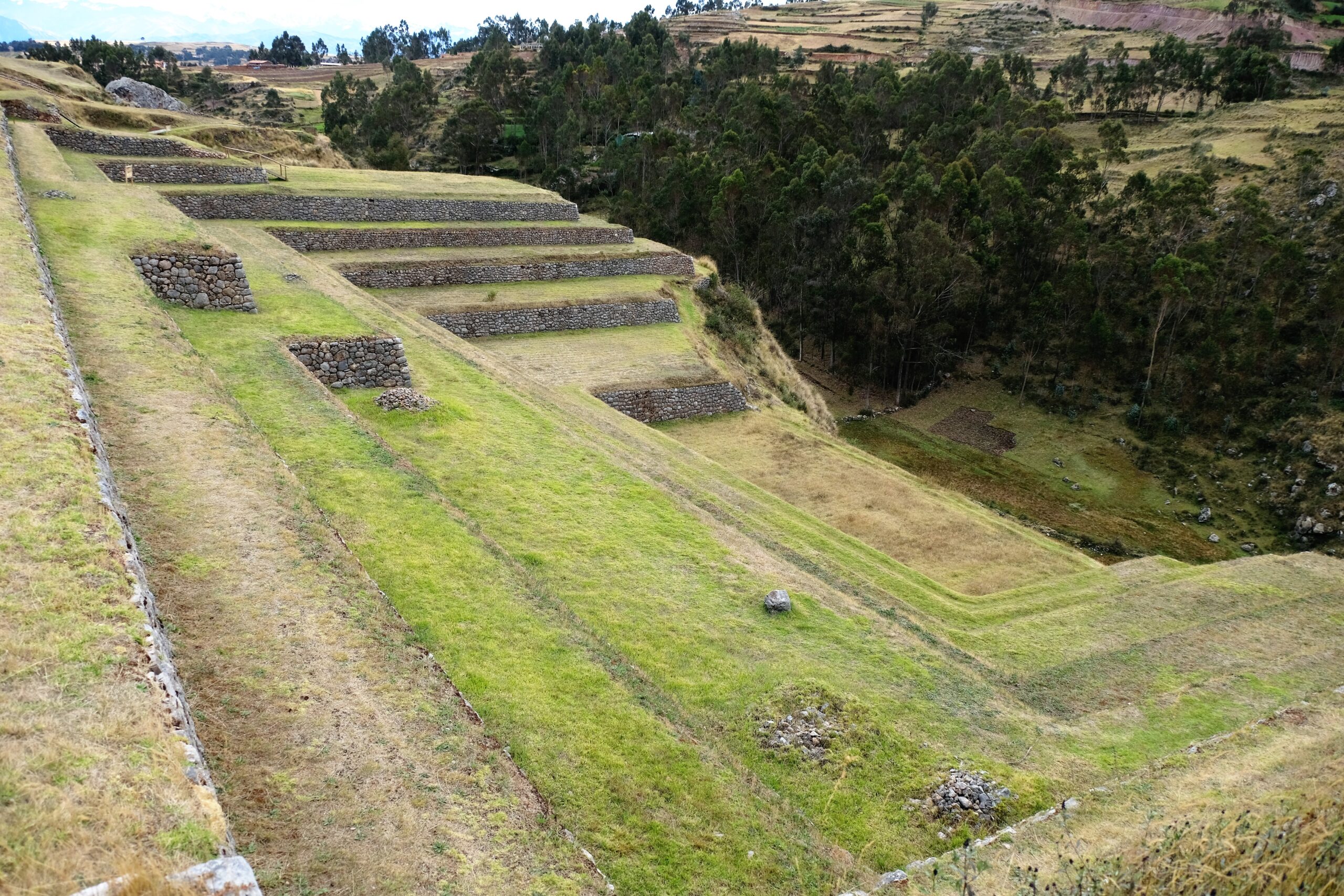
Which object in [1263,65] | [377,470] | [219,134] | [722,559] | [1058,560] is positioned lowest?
[1058,560]

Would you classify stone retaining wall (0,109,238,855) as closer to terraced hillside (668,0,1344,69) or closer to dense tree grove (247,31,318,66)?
terraced hillside (668,0,1344,69)

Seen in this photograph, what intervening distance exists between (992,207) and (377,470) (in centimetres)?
3904

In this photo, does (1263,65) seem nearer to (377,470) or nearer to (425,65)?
(377,470)

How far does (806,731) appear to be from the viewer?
8617mm

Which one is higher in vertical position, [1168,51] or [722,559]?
[1168,51]

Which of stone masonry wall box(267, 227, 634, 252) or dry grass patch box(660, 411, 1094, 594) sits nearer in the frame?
dry grass patch box(660, 411, 1094, 594)

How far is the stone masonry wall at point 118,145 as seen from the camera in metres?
29.2

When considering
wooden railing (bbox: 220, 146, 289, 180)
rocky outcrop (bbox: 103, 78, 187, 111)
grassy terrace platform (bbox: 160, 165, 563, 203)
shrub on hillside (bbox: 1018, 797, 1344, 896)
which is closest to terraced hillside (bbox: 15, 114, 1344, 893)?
shrub on hillside (bbox: 1018, 797, 1344, 896)

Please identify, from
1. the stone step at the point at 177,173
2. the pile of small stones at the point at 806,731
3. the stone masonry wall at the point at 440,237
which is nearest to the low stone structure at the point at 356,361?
the pile of small stones at the point at 806,731

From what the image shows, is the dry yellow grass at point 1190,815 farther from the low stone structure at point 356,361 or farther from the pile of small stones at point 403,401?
the low stone structure at point 356,361

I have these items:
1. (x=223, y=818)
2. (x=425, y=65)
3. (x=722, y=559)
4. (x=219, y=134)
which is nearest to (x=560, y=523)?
(x=722, y=559)

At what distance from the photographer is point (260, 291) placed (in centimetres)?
1873

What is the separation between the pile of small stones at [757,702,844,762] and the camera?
845 centimetres

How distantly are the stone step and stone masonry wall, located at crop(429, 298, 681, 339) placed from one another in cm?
1283
